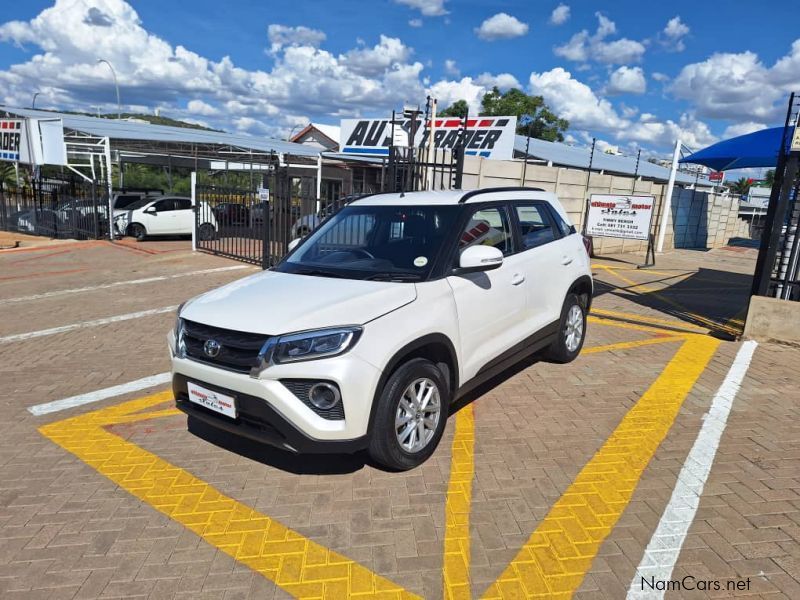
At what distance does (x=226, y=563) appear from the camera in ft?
8.68

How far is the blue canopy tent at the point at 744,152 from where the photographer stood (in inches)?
619

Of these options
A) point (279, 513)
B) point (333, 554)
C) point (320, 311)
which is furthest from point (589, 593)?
point (320, 311)

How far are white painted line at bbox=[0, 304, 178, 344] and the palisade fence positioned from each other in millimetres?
9868

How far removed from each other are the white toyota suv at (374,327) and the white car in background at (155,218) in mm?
14621

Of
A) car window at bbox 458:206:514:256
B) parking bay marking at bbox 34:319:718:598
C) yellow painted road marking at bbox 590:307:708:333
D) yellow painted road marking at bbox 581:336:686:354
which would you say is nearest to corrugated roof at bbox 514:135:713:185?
yellow painted road marking at bbox 590:307:708:333

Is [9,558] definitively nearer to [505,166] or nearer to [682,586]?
[682,586]

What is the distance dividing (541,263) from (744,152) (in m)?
15.3

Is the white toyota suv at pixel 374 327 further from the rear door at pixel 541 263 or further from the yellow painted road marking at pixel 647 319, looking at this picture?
the yellow painted road marking at pixel 647 319

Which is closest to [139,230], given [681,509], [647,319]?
[647,319]

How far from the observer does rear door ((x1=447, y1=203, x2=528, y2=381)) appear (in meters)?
3.69

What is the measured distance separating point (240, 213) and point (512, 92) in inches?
1357

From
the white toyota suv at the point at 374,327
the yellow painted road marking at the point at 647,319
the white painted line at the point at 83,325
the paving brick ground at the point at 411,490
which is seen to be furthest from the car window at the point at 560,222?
the white painted line at the point at 83,325

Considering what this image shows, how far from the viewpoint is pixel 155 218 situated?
1728 centimetres

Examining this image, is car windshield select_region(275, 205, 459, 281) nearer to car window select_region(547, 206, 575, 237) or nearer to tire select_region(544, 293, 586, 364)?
car window select_region(547, 206, 575, 237)
